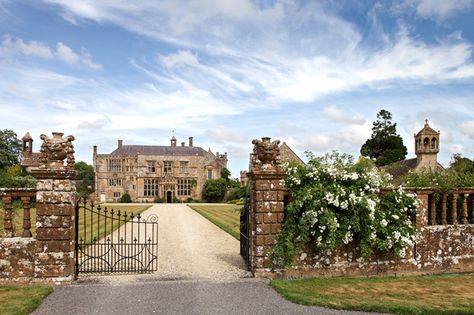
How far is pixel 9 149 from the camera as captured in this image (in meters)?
64.6

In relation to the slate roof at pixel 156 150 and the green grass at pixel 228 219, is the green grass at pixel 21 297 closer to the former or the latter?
the green grass at pixel 228 219

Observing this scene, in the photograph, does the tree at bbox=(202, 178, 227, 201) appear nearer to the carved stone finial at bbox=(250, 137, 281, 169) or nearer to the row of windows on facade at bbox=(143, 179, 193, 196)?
the row of windows on facade at bbox=(143, 179, 193, 196)

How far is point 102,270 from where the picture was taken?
8703 mm

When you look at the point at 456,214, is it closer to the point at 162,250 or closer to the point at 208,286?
the point at 208,286

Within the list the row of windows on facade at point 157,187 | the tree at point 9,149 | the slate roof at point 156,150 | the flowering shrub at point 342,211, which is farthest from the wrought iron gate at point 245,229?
the tree at point 9,149

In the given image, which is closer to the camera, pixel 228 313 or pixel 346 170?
pixel 228 313

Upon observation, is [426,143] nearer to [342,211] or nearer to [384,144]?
[384,144]

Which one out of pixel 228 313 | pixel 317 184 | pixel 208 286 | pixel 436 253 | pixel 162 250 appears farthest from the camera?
pixel 162 250

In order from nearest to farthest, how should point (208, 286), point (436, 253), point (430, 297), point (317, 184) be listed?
point (430, 297) < point (208, 286) < point (317, 184) < point (436, 253)

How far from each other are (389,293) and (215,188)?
5078 centimetres

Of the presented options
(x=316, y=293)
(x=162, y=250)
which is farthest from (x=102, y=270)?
(x=316, y=293)

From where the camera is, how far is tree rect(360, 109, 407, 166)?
2206 inches

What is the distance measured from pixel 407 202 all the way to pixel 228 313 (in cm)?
503

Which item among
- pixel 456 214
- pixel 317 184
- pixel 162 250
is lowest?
pixel 162 250
